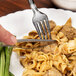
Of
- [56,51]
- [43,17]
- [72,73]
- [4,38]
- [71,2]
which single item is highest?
[71,2]

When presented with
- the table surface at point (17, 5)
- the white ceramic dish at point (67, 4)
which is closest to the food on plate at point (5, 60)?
the table surface at point (17, 5)

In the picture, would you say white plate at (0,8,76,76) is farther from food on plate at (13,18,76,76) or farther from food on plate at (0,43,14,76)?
food on plate at (0,43,14,76)

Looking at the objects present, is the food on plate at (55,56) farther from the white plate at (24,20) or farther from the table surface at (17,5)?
the table surface at (17,5)

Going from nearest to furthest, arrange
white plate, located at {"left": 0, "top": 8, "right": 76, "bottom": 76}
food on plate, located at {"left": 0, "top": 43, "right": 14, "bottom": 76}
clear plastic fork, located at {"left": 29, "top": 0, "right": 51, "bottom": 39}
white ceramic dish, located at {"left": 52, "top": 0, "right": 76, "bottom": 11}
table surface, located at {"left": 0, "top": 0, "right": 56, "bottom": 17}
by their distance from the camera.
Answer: food on plate, located at {"left": 0, "top": 43, "right": 14, "bottom": 76}
clear plastic fork, located at {"left": 29, "top": 0, "right": 51, "bottom": 39}
white plate, located at {"left": 0, "top": 8, "right": 76, "bottom": 76}
white ceramic dish, located at {"left": 52, "top": 0, "right": 76, "bottom": 11}
table surface, located at {"left": 0, "top": 0, "right": 56, "bottom": 17}

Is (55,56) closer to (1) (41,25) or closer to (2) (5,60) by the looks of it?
(1) (41,25)

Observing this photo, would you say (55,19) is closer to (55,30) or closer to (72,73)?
(55,30)

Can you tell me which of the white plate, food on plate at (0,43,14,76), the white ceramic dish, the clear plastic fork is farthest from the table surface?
food on plate at (0,43,14,76)

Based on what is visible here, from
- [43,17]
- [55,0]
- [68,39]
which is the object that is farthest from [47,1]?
[68,39]

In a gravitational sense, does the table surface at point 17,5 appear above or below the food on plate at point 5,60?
above
